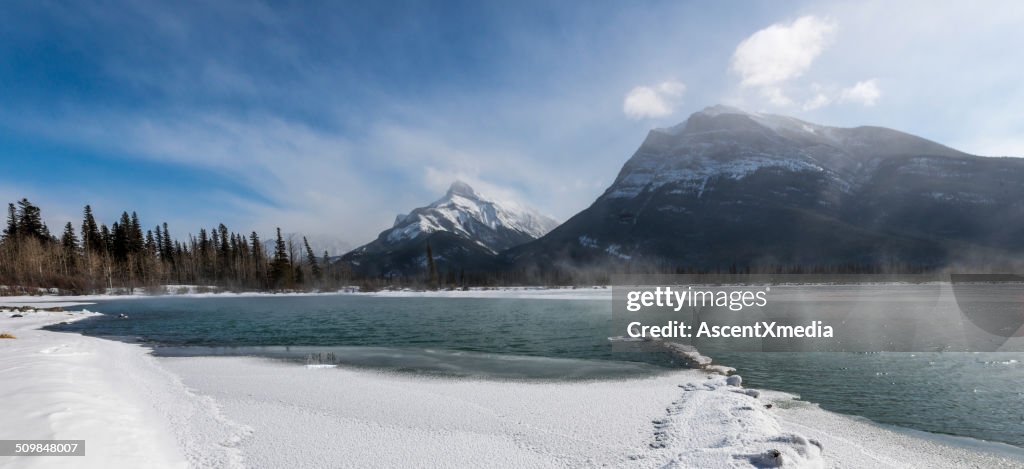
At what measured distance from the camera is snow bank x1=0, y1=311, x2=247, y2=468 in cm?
810

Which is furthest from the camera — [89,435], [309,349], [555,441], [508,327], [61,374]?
[508,327]

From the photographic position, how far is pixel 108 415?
10.1 metres

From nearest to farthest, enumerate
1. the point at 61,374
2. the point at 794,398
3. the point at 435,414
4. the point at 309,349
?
the point at 435,414
the point at 61,374
the point at 794,398
the point at 309,349

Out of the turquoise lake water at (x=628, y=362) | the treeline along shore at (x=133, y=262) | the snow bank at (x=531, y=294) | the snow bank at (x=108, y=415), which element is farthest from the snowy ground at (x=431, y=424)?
the treeline along shore at (x=133, y=262)

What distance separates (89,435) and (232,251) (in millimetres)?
162520

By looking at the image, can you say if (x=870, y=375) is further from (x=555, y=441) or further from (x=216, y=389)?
(x=216, y=389)

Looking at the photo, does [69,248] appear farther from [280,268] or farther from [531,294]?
[531,294]

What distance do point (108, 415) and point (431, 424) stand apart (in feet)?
23.4

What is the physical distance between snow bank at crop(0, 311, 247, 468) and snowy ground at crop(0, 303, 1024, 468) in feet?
0.14

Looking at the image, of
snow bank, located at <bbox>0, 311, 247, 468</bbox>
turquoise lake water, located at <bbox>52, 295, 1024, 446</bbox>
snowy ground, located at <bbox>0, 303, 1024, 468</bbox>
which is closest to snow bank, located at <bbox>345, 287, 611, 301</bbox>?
turquoise lake water, located at <bbox>52, 295, 1024, 446</bbox>

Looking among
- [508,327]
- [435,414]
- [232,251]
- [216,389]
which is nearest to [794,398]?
[435,414]

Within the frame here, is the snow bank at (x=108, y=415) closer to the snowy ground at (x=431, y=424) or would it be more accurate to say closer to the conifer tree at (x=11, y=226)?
the snowy ground at (x=431, y=424)

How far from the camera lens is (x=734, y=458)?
906 cm

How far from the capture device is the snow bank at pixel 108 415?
8.10m
